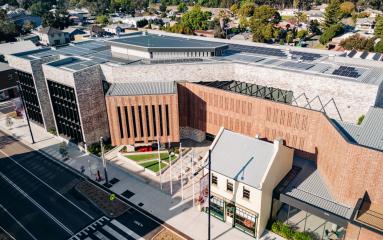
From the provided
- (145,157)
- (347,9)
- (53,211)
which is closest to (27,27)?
(145,157)

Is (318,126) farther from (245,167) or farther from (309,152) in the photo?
(245,167)

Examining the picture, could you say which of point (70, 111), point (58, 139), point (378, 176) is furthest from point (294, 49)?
point (58, 139)

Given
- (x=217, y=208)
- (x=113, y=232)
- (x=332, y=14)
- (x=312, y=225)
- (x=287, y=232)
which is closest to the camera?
(x=287, y=232)

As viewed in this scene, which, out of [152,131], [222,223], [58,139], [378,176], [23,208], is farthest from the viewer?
[58,139]

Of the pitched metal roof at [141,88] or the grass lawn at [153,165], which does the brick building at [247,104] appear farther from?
the grass lawn at [153,165]

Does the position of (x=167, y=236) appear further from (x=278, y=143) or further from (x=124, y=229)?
(x=278, y=143)

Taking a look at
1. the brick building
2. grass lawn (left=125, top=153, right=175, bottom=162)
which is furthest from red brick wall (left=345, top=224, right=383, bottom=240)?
grass lawn (left=125, top=153, right=175, bottom=162)

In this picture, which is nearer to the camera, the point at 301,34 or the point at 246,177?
the point at 246,177

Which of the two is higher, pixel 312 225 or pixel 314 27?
pixel 314 27
